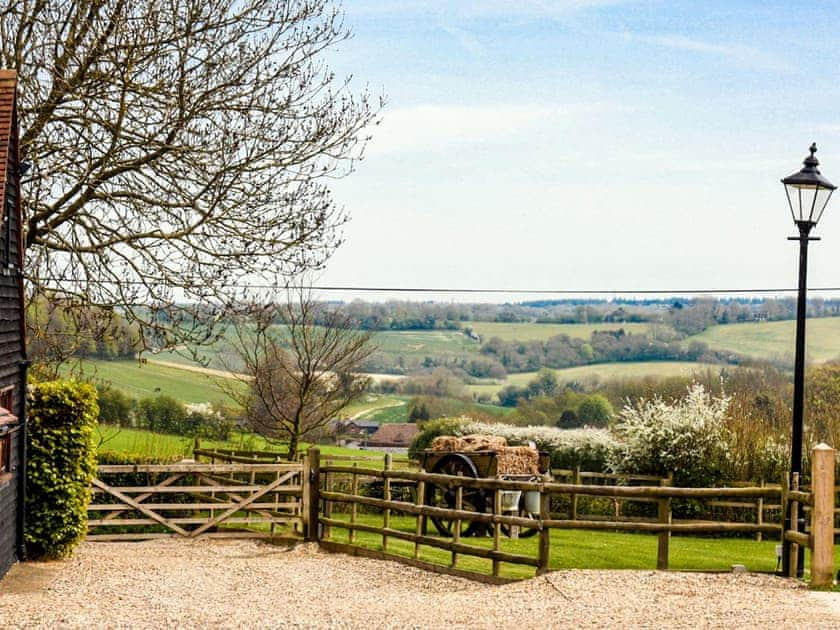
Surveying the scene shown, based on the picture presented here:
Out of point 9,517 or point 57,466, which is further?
point 57,466

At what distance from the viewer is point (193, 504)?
1889cm

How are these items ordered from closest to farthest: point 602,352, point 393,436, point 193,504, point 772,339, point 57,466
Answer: point 57,466, point 193,504, point 393,436, point 602,352, point 772,339

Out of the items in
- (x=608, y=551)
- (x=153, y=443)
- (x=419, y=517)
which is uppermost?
(x=419, y=517)

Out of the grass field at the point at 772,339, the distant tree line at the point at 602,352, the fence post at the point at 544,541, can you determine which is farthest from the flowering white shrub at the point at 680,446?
the grass field at the point at 772,339

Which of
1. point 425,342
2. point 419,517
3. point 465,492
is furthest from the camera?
point 425,342

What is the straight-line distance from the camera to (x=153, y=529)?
21.6m

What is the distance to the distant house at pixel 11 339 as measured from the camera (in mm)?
13602

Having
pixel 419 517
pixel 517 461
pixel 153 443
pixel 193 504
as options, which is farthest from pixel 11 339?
pixel 153 443

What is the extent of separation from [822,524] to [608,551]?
8.08 meters

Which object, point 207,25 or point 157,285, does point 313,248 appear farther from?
point 207,25

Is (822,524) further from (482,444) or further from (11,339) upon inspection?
(11,339)

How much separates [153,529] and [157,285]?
6.56m

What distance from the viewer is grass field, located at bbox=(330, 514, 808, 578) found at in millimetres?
18141

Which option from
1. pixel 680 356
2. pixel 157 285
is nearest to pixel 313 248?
pixel 157 285
